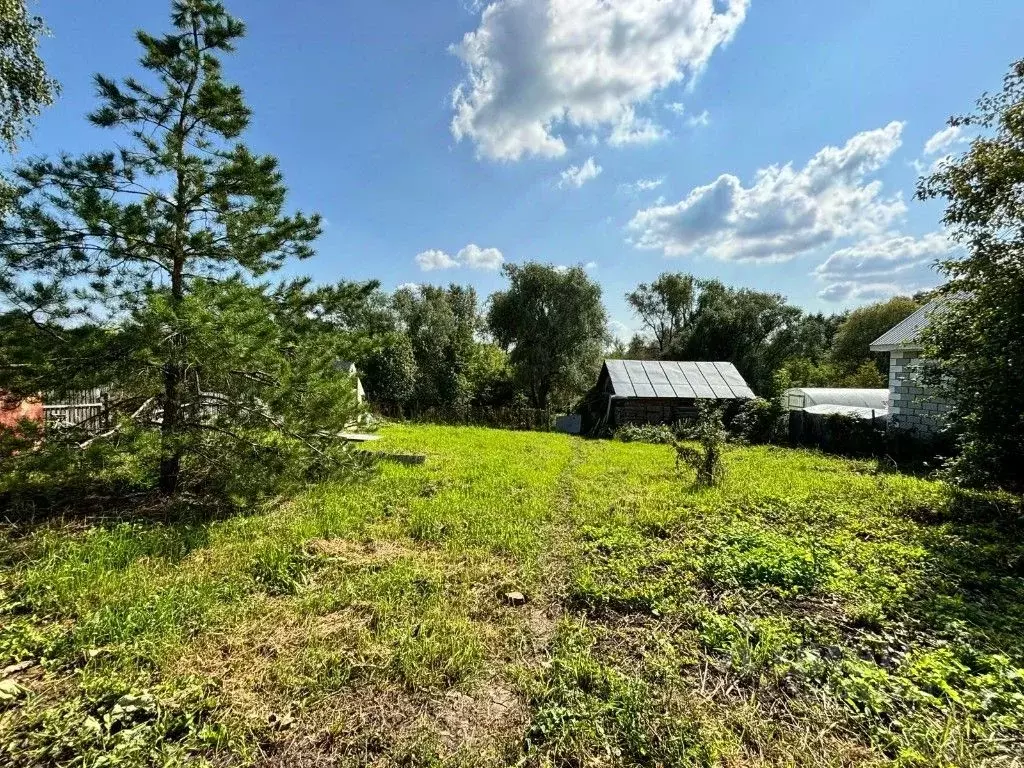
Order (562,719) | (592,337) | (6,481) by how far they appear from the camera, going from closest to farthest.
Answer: (562,719) < (6,481) < (592,337)

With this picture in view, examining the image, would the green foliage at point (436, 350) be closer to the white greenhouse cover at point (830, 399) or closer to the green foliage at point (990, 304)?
the white greenhouse cover at point (830, 399)

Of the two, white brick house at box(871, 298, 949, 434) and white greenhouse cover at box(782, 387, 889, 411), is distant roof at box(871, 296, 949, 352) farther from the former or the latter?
white greenhouse cover at box(782, 387, 889, 411)

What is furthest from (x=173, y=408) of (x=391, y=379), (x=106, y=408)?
(x=391, y=379)

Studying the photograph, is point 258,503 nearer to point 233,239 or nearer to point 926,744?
point 233,239

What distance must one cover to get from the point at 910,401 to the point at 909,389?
31 centimetres

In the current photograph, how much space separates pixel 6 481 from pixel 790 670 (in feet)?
21.3

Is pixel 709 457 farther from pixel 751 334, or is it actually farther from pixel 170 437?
pixel 751 334

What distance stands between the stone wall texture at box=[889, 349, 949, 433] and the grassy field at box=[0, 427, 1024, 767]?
6.93 meters

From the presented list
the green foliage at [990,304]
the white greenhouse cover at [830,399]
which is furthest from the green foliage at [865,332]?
the green foliage at [990,304]

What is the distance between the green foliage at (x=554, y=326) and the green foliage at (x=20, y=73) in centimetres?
1740

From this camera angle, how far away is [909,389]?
1128 centimetres

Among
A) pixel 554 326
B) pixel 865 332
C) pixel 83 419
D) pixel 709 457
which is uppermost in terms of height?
pixel 865 332

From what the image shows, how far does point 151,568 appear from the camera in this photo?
12.2 feet

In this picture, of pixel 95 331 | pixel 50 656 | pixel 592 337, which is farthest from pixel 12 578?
pixel 592 337
